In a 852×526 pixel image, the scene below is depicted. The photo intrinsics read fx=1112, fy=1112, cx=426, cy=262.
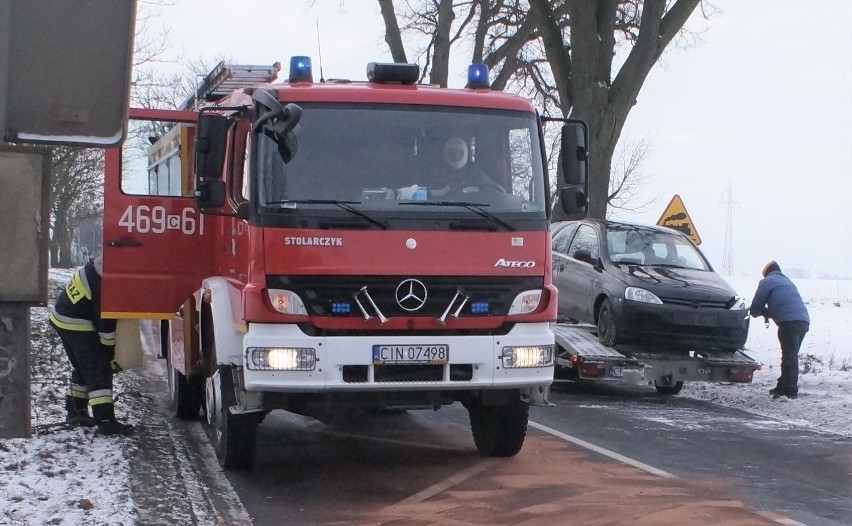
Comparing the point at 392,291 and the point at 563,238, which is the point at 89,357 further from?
the point at 563,238

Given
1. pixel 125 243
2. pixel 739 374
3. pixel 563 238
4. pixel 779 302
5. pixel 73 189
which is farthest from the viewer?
pixel 73 189

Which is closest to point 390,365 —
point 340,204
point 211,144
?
point 340,204

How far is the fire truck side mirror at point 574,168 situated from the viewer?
7.95m

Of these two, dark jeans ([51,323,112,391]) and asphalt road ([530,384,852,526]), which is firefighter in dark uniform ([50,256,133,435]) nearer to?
dark jeans ([51,323,112,391])

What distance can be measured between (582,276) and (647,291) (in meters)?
1.24

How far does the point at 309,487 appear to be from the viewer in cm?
750

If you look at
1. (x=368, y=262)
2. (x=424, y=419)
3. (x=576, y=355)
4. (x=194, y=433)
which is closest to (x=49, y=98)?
(x=368, y=262)

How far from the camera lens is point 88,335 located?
360 inches

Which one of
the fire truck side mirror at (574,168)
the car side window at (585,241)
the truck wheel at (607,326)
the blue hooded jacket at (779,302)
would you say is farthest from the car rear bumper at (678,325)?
the fire truck side mirror at (574,168)

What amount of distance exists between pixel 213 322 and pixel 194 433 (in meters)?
2.07

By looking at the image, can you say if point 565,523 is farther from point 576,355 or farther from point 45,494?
point 576,355

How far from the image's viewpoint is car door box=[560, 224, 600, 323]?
1349 centimetres

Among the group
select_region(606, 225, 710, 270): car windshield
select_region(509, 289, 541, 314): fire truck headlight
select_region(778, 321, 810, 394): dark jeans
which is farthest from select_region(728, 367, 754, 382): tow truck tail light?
select_region(509, 289, 541, 314): fire truck headlight

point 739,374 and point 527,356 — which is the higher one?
point 527,356
